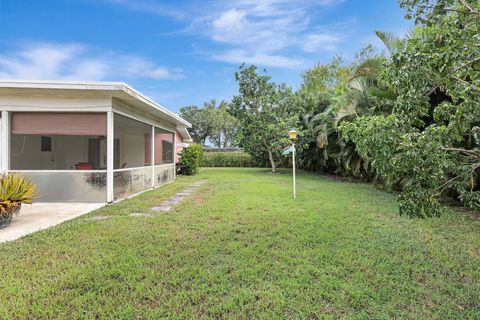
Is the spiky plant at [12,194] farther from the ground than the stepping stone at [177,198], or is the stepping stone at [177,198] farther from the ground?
the spiky plant at [12,194]

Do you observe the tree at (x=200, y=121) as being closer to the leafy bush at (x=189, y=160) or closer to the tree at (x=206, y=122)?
the tree at (x=206, y=122)

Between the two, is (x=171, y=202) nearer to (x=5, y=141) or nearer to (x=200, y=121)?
(x=5, y=141)

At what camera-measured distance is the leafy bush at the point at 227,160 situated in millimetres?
27500

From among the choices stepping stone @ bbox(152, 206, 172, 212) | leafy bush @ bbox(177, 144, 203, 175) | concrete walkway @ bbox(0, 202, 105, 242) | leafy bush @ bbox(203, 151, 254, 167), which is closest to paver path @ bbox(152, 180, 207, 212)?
stepping stone @ bbox(152, 206, 172, 212)

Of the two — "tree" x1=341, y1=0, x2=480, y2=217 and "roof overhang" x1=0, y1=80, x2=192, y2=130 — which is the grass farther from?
"roof overhang" x1=0, y1=80, x2=192, y2=130

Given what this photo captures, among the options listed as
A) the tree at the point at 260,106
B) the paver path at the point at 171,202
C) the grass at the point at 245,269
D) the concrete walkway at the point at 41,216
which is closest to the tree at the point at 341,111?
the tree at the point at 260,106

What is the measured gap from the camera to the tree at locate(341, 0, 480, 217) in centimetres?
227

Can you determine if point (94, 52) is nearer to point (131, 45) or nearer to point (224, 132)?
point (131, 45)

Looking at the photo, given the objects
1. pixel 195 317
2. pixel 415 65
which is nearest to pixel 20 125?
pixel 195 317

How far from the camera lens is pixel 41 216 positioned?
6.08m

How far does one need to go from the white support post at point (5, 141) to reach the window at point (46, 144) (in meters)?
1.31

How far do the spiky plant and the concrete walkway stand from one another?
37 cm

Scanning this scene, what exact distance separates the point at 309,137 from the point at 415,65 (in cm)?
1522

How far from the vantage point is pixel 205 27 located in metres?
14.2
